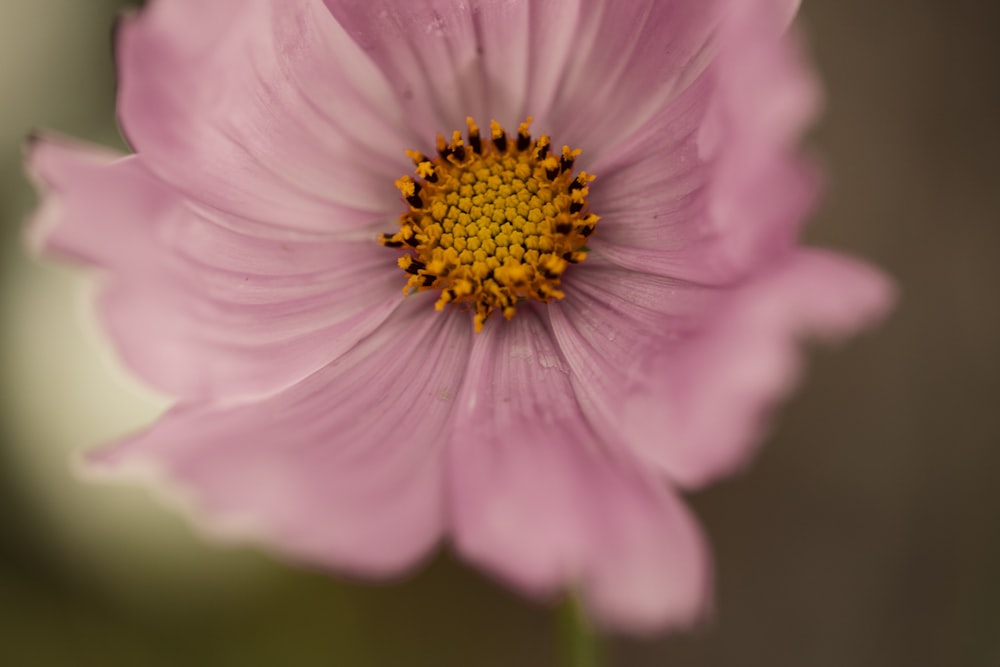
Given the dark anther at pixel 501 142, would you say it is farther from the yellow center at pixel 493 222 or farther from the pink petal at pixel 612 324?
the pink petal at pixel 612 324

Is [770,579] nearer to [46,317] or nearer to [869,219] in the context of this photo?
[869,219]

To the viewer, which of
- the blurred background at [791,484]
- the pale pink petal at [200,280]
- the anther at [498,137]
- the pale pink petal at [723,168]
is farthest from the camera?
the blurred background at [791,484]

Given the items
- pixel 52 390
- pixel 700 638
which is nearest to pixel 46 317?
pixel 52 390

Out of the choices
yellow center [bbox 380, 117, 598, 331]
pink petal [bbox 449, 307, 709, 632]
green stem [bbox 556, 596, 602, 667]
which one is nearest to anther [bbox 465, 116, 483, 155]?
yellow center [bbox 380, 117, 598, 331]

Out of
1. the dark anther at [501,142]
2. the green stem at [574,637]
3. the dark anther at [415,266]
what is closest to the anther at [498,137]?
the dark anther at [501,142]

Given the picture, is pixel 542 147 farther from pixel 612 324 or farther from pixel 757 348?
pixel 757 348

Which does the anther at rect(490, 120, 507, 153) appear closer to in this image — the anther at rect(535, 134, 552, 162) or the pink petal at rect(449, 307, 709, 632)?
the anther at rect(535, 134, 552, 162)

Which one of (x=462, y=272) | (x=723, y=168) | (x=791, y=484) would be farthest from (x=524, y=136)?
(x=791, y=484)
